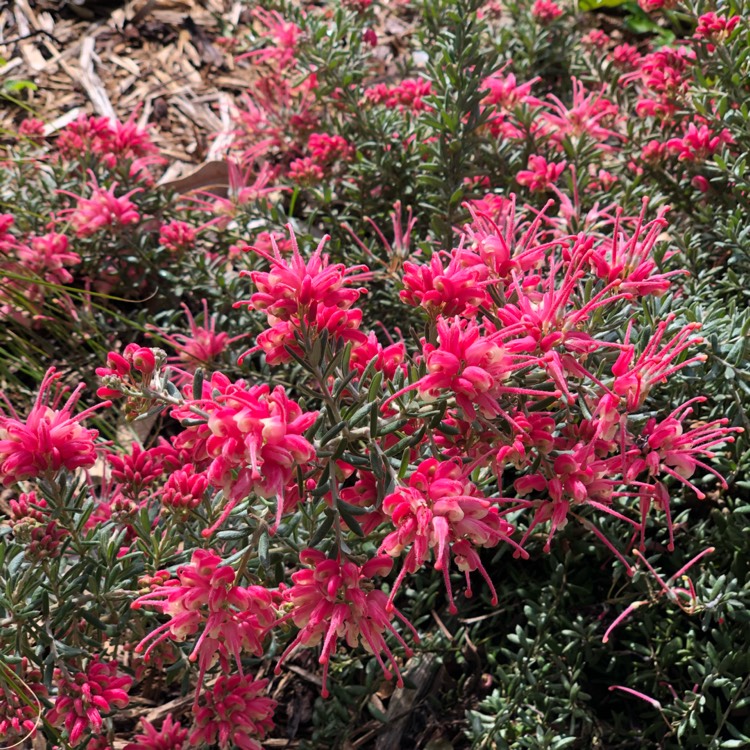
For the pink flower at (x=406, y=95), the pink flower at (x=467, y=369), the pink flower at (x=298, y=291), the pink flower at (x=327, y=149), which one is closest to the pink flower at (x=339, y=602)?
the pink flower at (x=467, y=369)

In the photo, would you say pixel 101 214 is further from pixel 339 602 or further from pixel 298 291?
pixel 339 602

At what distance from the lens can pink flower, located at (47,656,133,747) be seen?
151 centimetres

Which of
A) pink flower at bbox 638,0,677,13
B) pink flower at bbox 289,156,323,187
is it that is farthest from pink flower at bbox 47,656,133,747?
pink flower at bbox 638,0,677,13

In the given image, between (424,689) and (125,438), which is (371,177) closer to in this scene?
(125,438)

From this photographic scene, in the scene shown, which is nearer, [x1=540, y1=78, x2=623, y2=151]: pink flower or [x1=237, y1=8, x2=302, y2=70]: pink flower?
[x1=540, y1=78, x2=623, y2=151]: pink flower

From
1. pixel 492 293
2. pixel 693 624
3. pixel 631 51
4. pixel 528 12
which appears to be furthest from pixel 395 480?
pixel 528 12

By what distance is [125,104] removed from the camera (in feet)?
12.8

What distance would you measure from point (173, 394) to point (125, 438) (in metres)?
1.40

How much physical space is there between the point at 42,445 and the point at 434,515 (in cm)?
77

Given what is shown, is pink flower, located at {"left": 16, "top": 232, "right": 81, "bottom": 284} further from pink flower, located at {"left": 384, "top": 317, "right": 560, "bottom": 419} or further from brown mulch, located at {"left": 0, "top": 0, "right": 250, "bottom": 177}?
pink flower, located at {"left": 384, "top": 317, "right": 560, "bottom": 419}

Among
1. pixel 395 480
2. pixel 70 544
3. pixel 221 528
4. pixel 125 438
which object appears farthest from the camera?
pixel 125 438

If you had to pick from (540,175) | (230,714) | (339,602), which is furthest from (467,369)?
(540,175)

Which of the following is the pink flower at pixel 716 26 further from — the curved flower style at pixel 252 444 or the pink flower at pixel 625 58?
the curved flower style at pixel 252 444

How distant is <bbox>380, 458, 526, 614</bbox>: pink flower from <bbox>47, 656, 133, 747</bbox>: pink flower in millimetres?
701
